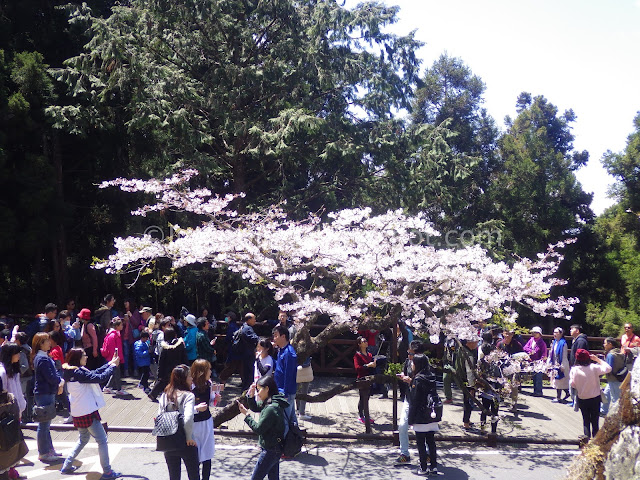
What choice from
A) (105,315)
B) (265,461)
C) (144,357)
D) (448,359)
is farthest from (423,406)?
(105,315)

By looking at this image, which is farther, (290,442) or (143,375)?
(143,375)

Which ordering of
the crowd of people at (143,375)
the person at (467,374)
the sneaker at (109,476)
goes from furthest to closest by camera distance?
1. the person at (467,374)
2. the sneaker at (109,476)
3. the crowd of people at (143,375)

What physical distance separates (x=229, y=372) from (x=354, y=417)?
2469 millimetres

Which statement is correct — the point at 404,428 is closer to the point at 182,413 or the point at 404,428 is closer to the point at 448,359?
the point at 182,413

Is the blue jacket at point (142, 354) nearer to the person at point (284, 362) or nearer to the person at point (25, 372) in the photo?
the person at point (25, 372)

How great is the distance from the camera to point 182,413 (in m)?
5.65

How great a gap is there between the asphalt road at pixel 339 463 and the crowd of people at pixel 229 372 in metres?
0.27

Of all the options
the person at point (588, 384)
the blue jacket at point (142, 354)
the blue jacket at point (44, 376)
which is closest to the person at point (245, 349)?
the blue jacket at point (142, 354)

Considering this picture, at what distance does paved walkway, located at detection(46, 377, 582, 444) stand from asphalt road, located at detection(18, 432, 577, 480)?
0.51m

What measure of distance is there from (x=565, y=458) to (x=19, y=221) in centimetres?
1398

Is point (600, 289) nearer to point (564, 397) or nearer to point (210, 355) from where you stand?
point (564, 397)

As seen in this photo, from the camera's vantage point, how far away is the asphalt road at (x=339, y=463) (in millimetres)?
7270

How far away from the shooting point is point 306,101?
14.6 m

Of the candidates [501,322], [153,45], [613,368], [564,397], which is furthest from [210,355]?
[153,45]
